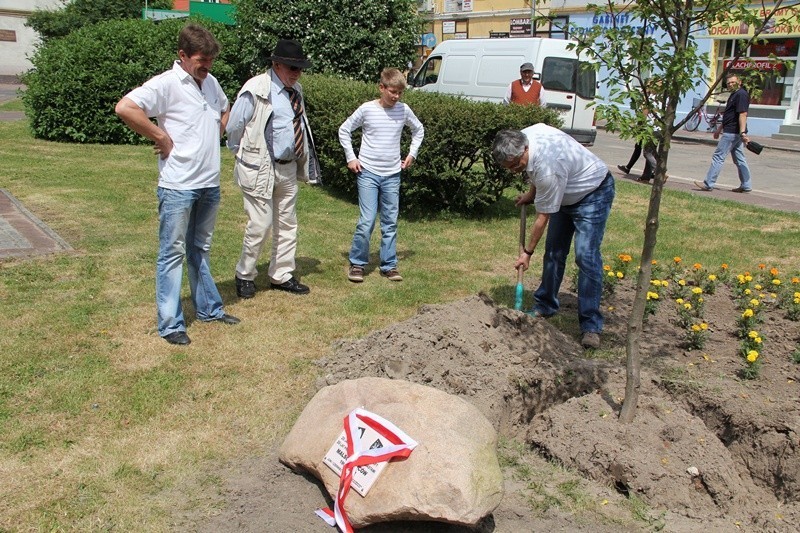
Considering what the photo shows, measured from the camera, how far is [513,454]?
3.93 m

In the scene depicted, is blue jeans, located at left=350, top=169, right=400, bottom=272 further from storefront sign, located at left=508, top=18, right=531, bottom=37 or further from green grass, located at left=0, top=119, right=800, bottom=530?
storefront sign, located at left=508, top=18, right=531, bottom=37

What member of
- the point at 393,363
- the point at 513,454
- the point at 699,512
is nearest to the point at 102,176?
the point at 393,363

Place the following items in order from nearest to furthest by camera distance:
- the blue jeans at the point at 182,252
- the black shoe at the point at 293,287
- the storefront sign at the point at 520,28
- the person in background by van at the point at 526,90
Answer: the blue jeans at the point at 182,252, the black shoe at the point at 293,287, the person in background by van at the point at 526,90, the storefront sign at the point at 520,28

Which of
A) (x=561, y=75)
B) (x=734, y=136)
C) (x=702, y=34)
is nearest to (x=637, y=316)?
(x=734, y=136)

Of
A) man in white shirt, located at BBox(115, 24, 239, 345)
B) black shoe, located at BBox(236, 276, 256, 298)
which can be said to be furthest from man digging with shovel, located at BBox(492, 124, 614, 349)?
black shoe, located at BBox(236, 276, 256, 298)

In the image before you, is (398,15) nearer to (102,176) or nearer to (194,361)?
(102,176)

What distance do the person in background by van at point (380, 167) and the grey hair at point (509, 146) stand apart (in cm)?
202

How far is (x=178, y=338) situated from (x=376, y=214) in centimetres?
234

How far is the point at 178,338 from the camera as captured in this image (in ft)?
16.5

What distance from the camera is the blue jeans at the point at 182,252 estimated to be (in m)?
4.89

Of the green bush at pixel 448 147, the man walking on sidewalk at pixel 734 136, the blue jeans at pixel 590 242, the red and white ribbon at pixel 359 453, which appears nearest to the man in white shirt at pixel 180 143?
the red and white ribbon at pixel 359 453

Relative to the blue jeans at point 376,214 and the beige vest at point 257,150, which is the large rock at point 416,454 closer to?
the beige vest at point 257,150

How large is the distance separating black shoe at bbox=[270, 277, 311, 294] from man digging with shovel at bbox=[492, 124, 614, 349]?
1.83m

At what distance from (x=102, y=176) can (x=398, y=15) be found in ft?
25.6
